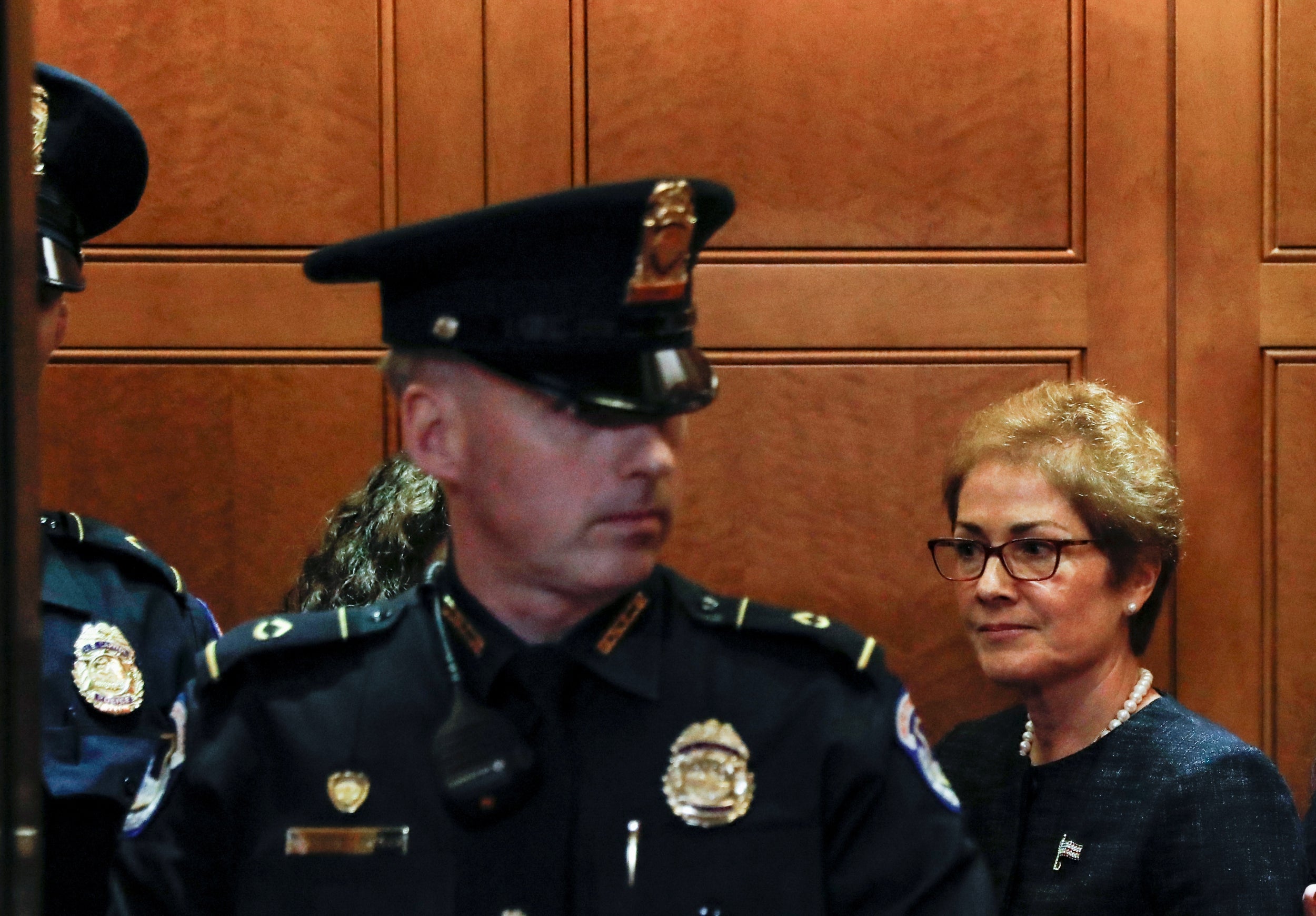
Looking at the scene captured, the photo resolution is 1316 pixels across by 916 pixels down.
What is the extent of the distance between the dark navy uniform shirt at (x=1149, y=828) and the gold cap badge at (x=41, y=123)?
1.42 meters

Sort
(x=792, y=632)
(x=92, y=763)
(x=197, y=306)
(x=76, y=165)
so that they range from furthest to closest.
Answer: (x=197, y=306)
(x=76, y=165)
(x=92, y=763)
(x=792, y=632)

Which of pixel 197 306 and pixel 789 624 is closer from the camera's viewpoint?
pixel 789 624

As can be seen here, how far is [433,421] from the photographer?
1150 millimetres

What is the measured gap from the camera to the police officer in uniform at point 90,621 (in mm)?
1557

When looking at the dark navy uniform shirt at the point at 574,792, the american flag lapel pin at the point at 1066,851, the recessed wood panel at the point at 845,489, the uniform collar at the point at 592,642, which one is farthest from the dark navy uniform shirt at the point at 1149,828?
the uniform collar at the point at 592,642

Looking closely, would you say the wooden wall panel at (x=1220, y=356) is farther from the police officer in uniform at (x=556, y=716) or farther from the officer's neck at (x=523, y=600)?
the officer's neck at (x=523, y=600)

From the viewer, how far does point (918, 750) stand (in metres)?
1.16

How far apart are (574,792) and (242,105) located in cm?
145

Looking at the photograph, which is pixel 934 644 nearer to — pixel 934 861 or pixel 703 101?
pixel 703 101

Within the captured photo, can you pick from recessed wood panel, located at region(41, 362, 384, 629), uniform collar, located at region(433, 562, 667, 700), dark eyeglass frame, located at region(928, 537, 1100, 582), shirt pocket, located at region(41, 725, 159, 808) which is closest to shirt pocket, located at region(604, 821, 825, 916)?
uniform collar, located at region(433, 562, 667, 700)

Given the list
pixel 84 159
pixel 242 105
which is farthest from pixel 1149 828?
pixel 242 105

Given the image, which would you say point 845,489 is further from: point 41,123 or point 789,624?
point 41,123

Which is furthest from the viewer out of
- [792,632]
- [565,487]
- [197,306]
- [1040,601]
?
[197,306]

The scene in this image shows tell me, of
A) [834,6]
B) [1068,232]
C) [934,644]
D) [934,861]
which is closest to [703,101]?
[834,6]
